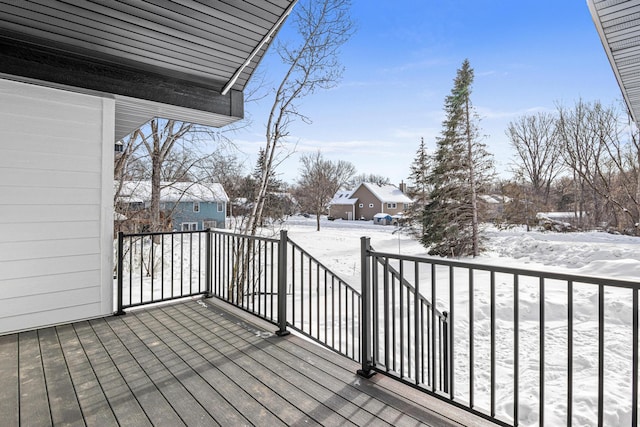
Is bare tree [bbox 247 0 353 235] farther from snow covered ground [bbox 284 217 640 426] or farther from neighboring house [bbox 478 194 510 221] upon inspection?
neighboring house [bbox 478 194 510 221]

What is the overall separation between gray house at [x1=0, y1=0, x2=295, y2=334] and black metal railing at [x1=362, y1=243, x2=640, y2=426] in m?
2.44

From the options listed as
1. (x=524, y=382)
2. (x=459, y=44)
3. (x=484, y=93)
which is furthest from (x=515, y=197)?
(x=524, y=382)

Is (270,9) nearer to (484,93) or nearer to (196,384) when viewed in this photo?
(196,384)

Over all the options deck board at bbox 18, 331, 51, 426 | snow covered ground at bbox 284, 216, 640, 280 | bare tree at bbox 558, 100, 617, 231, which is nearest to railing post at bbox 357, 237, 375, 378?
deck board at bbox 18, 331, 51, 426

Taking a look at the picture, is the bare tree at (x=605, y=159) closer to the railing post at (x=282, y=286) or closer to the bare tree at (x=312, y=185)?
the bare tree at (x=312, y=185)

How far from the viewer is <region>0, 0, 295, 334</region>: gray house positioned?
272cm

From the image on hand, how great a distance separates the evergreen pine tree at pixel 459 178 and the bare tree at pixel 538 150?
275 inches

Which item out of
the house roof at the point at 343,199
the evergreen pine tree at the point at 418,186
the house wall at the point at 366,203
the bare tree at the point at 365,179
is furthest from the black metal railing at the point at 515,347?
the bare tree at the point at 365,179

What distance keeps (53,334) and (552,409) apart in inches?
210

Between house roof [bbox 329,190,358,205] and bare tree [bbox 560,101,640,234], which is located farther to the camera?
house roof [bbox 329,190,358,205]

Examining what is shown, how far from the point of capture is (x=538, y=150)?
63.7 feet

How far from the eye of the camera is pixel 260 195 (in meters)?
7.13

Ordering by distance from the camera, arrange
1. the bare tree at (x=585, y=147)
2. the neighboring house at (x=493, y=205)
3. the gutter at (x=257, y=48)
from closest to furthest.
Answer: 1. the gutter at (x=257, y=48)
2. the neighboring house at (x=493, y=205)
3. the bare tree at (x=585, y=147)

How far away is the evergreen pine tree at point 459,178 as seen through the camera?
13.4 metres
